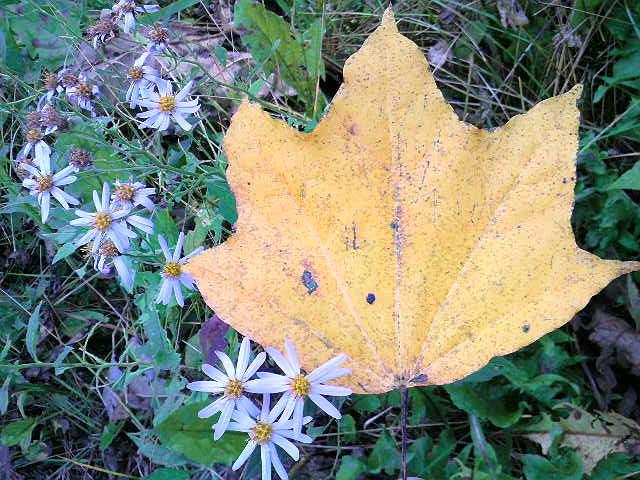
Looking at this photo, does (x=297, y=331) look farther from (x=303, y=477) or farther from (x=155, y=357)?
(x=303, y=477)

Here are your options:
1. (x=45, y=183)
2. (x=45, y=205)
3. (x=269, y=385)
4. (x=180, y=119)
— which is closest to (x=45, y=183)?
(x=45, y=183)

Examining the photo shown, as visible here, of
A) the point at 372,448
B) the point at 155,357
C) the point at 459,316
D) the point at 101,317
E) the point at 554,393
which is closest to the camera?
the point at 459,316

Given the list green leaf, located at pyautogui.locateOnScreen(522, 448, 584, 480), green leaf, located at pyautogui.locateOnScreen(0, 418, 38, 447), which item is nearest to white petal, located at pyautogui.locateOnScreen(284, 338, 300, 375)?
green leaf, located at pyautogui.locateOnScreen(522, 448, 584, 480)

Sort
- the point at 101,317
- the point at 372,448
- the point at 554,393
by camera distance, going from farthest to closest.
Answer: the point at 101,317 → the point at 372,448 → the point at 554,393

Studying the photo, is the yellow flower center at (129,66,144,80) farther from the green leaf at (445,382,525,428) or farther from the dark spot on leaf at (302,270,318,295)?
the green leaf at (445,382,525,428)

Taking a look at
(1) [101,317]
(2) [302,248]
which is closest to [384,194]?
(2) [302,248]
